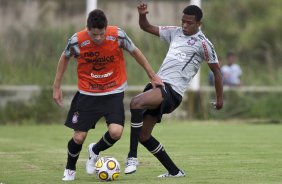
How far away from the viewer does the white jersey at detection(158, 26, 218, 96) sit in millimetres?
11672

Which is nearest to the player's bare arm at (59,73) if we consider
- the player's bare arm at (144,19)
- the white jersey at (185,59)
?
the white jersey at (185,59)

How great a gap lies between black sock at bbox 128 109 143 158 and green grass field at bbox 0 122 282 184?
0.37m

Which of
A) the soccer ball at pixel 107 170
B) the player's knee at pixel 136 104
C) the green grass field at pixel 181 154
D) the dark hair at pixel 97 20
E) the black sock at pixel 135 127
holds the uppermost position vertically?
the dark hair at pixel 97 20

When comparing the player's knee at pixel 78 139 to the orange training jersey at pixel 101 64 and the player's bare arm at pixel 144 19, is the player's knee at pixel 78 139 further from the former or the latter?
the player's bare arm at pixel 144 19

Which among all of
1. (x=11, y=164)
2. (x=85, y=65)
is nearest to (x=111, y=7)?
(x=11, y=164)

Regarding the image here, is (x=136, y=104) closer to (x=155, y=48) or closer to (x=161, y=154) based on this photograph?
(x=161, y=154)

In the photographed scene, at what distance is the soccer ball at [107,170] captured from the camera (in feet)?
37.0

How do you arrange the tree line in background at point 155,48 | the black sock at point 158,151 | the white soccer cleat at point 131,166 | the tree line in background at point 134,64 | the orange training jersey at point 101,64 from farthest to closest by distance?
the tree line in background at point 155,48 → the tree line in background at point 134,64 → the black sock at point 158,151 → the orange training jersey at point 101,64 → the white soccer cleat at point 131,166

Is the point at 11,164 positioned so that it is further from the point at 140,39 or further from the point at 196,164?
the point at 140,39

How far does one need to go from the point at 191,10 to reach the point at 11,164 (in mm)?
3683

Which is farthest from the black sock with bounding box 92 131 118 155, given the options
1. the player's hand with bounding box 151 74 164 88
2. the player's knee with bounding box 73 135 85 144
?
the player's hand with bounding box 151 74 164 88

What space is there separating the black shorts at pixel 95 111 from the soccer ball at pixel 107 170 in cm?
47

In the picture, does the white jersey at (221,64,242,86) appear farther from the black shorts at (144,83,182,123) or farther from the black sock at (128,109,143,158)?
the black sock at (128,109,143,158)

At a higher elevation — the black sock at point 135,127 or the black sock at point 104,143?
the black sock at point 135,127
